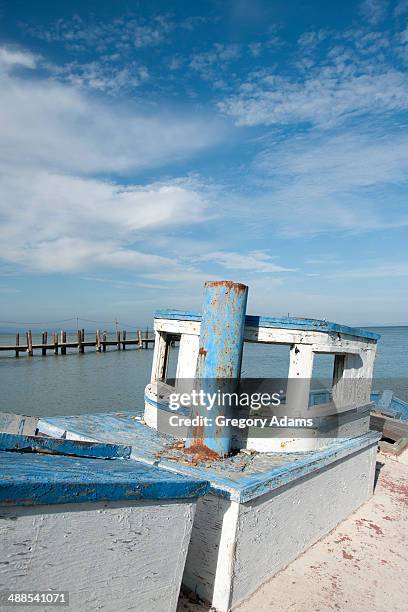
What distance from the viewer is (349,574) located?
18.3 feet

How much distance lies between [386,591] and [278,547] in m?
1.46

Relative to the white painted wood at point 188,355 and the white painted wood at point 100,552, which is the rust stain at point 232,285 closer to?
the white painted wood at point 188,355

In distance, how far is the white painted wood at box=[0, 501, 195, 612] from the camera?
8.70 feet

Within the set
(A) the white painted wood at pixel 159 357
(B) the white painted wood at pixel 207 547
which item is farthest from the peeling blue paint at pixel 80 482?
(A) the white painted wood at pixel 159 357

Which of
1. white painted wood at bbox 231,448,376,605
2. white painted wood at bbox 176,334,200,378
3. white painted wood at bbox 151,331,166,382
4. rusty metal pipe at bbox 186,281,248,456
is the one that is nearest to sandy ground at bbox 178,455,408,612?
white painted wood at bbox 231,448,376,605

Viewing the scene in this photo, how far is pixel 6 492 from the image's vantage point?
247 centimetres

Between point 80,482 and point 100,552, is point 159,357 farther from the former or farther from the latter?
point 80,482

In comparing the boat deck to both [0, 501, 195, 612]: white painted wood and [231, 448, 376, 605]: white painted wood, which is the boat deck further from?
[0, 501, 195, 612]: white painted wood

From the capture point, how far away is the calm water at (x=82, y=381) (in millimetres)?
20781

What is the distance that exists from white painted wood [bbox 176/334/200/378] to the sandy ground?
9.28 feet

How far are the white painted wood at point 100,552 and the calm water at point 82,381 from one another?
54.5ft

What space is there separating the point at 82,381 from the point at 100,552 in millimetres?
25420

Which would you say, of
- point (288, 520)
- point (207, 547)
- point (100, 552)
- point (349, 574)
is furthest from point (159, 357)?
point (100, 552)

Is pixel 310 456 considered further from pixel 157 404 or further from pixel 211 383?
pixel 157 404
